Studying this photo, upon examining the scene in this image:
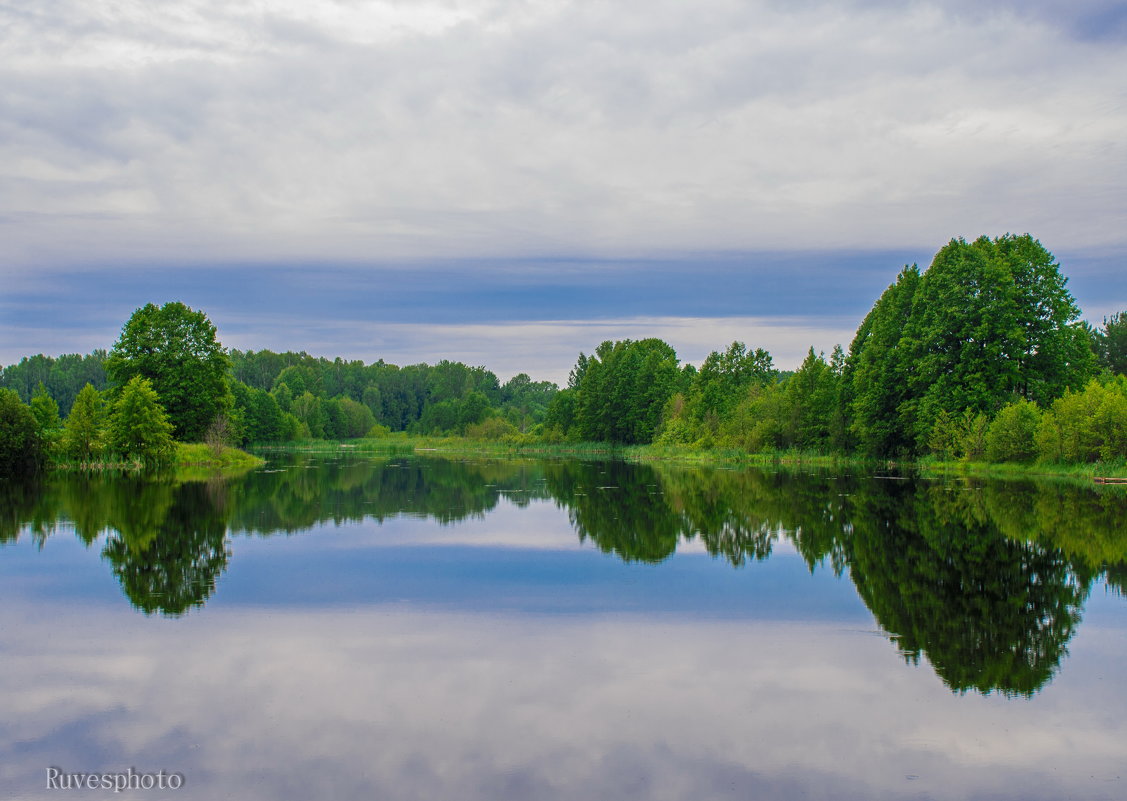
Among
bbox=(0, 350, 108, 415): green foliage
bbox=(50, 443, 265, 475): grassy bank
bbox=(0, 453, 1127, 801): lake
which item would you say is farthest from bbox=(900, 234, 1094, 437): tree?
bbox=(0, 350, 108, 415): green foliage

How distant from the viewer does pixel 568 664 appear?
27.2ft

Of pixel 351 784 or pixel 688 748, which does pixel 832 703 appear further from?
pixel 351 784

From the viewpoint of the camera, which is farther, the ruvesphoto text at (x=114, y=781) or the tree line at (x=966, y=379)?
the tree line at (x=966, y=379)

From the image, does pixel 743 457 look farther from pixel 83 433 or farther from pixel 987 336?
pixel 83 433

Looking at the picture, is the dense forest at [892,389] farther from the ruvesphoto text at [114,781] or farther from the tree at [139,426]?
the ruvesphoto text at [114,781]

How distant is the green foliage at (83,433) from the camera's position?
43844 mm

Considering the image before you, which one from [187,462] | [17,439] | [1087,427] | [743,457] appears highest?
[1087,427]

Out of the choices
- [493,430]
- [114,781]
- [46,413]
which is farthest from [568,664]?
[493,430]

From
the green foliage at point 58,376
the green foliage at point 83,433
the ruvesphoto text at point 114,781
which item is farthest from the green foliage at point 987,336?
the green foliage at point 58,376

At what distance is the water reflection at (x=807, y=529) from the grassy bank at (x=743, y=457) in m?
5.59

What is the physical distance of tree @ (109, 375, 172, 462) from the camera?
43.9 m

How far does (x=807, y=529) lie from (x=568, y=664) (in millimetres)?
11497

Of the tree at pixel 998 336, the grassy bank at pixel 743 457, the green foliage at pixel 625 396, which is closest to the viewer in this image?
the grassy bank at pixel 743 457

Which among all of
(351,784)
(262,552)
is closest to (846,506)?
(262,552)
